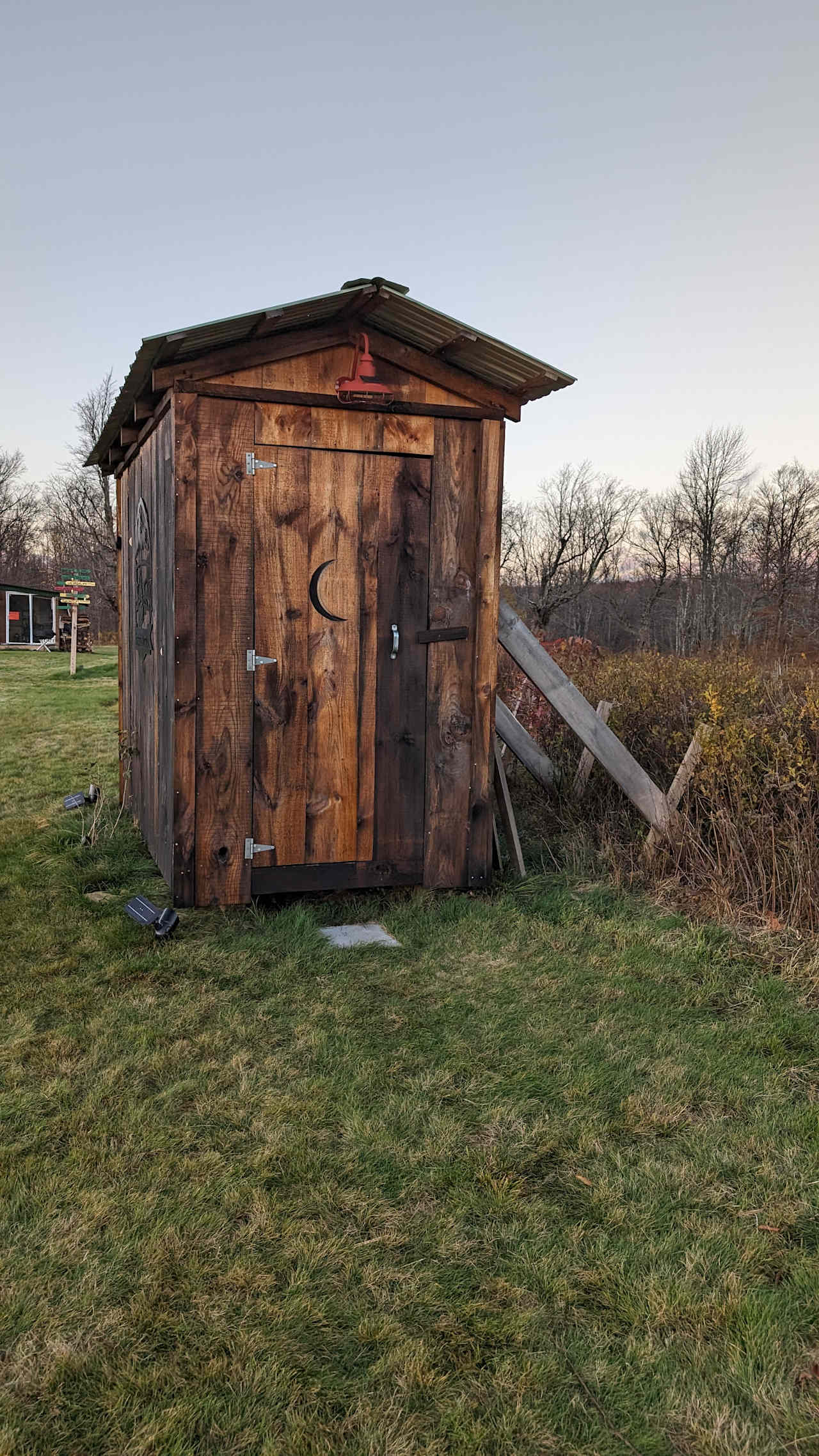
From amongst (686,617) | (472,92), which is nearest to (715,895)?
(472,92)

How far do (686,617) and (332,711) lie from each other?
2707cm

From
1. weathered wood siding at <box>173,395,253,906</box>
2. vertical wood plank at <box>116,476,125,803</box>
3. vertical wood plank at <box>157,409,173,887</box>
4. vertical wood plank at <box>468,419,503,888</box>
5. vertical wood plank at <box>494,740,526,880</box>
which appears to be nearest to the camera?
weathered wood siding at <box>173,395,253,906</box>

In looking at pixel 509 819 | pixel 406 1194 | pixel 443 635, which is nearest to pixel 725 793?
pixel 509 819

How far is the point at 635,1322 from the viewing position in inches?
74.2

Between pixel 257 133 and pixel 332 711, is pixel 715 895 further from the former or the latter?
pixel 257 133

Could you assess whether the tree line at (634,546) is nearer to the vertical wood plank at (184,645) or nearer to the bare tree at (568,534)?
the bare tree at (568,534)

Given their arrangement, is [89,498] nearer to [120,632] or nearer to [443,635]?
[120,632]

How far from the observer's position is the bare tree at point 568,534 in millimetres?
30969

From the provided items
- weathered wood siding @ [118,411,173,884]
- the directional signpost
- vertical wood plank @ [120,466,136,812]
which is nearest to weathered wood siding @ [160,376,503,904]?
weathered wood siding @ [118,411,173,884]

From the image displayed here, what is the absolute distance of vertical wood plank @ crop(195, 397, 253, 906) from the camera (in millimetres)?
4238

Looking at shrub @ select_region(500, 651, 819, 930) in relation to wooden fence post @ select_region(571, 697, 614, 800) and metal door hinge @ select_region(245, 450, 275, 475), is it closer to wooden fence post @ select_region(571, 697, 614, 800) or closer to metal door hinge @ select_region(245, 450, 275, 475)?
wooden fence post @ select_region(571, 697, 614, 800)

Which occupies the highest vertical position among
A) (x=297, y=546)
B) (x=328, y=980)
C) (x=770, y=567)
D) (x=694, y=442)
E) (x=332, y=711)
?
(x=694, y=442)

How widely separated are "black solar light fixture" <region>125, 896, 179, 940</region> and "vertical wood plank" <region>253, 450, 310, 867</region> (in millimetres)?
527

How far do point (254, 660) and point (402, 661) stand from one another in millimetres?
813
